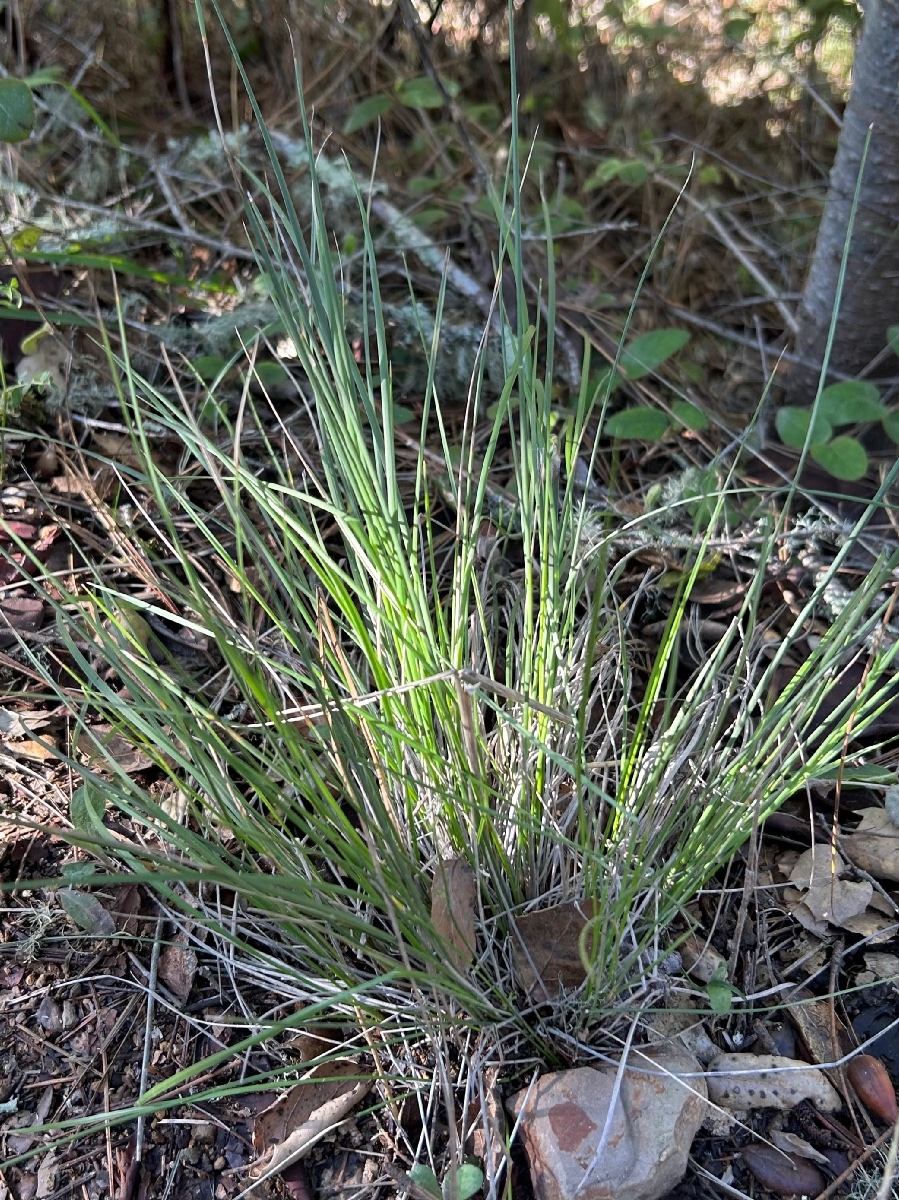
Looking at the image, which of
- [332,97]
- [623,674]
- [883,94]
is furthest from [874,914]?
[332,97]

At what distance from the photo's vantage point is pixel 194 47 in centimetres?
216

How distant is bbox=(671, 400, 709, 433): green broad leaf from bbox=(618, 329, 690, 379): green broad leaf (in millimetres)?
76

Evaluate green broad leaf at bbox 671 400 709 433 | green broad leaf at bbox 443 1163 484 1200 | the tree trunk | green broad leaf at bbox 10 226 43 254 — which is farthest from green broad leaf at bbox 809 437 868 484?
green broad leaf at bbox 10 226 43 254

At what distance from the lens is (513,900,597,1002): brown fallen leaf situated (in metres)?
0.85

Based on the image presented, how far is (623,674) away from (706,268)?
1.19m

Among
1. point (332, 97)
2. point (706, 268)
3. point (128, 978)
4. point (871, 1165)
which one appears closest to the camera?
point (871, 1165)

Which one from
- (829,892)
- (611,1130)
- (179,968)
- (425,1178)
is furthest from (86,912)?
(829,892)

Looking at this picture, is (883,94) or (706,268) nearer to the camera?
(883,94)

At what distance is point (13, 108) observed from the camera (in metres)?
1.21

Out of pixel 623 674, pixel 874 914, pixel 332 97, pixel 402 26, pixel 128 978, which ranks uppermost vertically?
pixel 402 26

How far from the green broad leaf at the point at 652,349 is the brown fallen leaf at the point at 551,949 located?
2.47 feet

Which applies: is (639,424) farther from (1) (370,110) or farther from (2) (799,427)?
(1) (370,110)

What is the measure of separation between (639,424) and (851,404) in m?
0.28

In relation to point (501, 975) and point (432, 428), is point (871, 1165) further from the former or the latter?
point (432, 428)
